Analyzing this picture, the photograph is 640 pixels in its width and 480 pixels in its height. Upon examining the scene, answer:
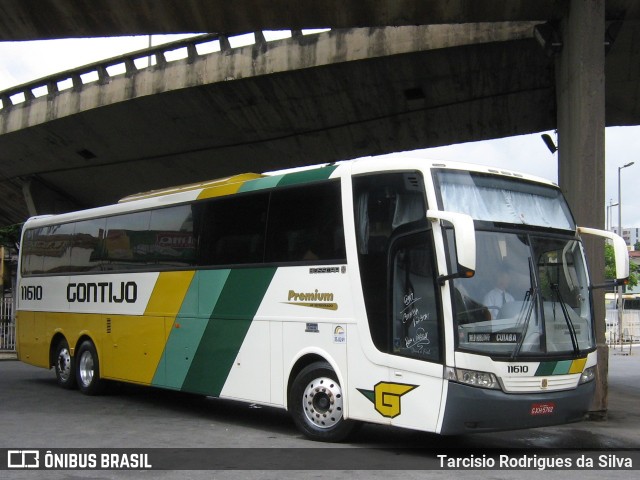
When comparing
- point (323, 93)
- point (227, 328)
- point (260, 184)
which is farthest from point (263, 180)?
point (323, 93)

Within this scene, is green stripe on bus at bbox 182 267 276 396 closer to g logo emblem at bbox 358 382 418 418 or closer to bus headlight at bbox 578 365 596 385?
g logo emblem at bbox 358 382 418 418

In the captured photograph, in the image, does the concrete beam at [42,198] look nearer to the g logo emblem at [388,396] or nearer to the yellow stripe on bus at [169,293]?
the yellow stripe on bus at [169,293]

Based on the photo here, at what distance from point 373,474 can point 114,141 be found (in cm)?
1902

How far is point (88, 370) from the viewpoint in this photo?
14.6m

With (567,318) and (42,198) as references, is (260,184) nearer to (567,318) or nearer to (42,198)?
(567,318)

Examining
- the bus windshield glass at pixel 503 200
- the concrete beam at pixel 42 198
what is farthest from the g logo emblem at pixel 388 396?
the concrete beam at pixel 42 198

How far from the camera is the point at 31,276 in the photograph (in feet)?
54.2

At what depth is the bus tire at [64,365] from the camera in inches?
591

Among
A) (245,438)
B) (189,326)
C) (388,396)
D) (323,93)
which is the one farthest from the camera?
(323,93)

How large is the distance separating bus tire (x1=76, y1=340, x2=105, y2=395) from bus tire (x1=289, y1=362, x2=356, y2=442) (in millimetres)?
5626

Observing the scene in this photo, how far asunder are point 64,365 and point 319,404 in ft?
24.8

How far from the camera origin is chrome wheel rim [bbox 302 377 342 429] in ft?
30.6

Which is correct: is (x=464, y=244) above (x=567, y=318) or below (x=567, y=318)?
above

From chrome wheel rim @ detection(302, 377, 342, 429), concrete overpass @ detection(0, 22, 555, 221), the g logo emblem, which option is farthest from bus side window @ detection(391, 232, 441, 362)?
concrete overpass @ detection(0, 22, 555, 221)
